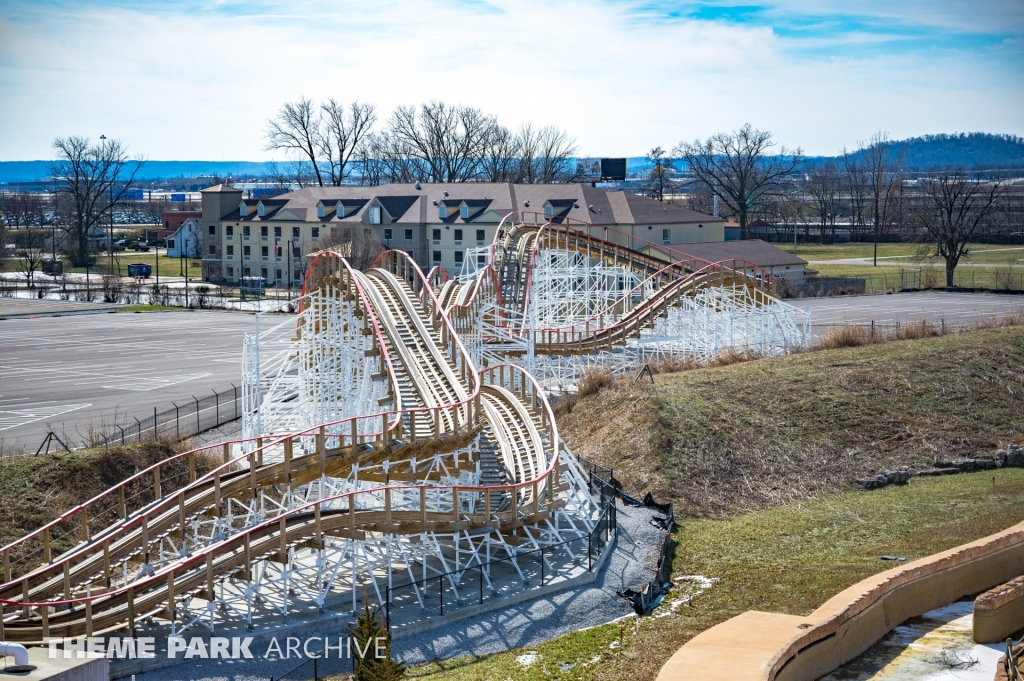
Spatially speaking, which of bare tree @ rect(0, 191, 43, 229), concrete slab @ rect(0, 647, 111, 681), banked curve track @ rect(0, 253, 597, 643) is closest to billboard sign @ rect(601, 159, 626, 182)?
banked curve track @ rect(0, 253, 597, 643)

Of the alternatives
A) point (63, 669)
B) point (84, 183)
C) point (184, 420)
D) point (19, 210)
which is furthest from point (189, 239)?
point (63, 669)

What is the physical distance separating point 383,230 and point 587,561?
60.6 m

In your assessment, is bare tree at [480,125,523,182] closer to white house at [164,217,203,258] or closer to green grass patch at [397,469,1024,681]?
white house at [164,217,203,258]

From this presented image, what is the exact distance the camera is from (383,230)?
80.1 m

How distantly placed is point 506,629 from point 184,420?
753 inches

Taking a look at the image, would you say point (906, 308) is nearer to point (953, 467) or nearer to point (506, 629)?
point (953, 467)

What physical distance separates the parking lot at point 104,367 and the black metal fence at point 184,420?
0.70 m

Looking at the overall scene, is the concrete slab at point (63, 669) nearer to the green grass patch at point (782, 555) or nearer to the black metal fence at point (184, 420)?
the green grass patch at point (782, 555)

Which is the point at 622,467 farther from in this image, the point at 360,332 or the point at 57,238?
the point at 57,238

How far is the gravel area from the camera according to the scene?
17.2 meters

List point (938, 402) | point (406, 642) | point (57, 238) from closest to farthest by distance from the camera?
point (406, 642), point (938, 402), point (57, 238)

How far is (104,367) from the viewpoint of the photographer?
46.2 m

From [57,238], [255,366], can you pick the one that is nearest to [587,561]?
[255,366]

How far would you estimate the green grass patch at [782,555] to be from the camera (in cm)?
1725
